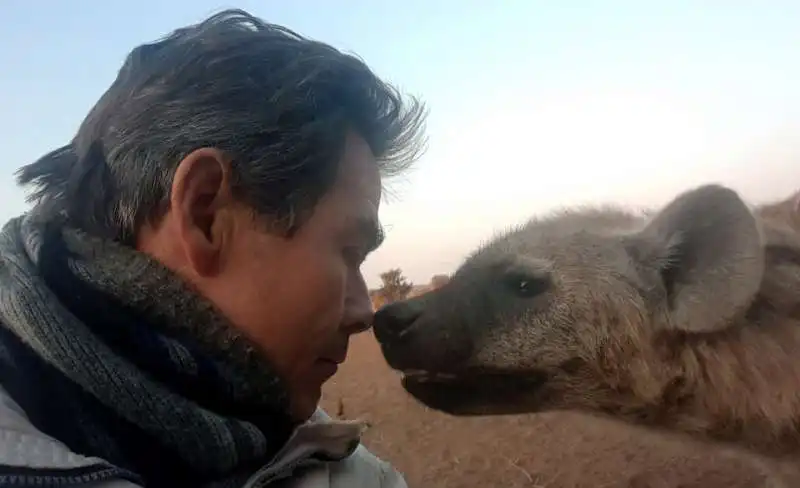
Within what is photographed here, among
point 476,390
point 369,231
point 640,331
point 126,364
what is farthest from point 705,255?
point 126,364

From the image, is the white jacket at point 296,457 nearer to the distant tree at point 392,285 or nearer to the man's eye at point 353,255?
the man's eye at point 353,255

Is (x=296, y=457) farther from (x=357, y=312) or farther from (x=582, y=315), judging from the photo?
(x=582, y=315)

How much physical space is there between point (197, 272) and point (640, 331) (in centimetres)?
107

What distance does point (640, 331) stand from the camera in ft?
5.81

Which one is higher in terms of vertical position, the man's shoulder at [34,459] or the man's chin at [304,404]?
the man's shoulder at [34,459]

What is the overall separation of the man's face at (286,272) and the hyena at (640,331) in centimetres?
50

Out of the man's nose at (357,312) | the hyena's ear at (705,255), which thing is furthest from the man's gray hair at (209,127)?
the hyena's ear at (705,255)

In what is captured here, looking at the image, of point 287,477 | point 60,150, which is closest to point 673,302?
point 287,477

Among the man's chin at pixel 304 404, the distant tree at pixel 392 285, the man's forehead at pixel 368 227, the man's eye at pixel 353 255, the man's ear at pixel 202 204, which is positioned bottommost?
the distant tree at pixel 392 285

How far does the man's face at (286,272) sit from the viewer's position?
1098 millimetres

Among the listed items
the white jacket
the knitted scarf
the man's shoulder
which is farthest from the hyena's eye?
the man's shoulder

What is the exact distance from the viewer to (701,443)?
1.81 meters

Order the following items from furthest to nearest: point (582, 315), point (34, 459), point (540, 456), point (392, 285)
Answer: point (392, 285) → point (540, 456) → point (582, 315) → point (34, 459)

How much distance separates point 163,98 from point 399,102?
435mm
